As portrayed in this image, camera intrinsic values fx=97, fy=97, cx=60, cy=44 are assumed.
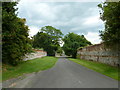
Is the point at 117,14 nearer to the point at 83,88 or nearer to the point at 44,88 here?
the point at 83,88

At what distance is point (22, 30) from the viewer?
457 inches

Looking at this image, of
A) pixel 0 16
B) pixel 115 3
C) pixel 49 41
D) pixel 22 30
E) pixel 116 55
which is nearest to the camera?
pixel 0 16

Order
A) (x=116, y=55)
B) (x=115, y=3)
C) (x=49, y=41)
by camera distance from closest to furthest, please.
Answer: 1. (x=115, y=3)
2. (x=116, y=55)
3. (x=49, y=41)

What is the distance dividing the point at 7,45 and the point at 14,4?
376 centimetres

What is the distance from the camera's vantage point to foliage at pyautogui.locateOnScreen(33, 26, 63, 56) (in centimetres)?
4226

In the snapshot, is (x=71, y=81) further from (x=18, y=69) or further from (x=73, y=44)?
(x=73, y=44)

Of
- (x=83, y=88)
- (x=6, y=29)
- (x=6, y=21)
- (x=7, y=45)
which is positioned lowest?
(x=83, y=88)

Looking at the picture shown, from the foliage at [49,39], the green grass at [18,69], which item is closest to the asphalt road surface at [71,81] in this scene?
the green grass at [18,69]

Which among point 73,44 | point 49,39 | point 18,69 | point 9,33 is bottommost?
point 18,69

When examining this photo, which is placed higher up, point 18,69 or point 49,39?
point 49,39

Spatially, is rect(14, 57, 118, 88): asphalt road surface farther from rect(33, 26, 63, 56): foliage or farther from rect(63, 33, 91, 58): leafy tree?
rect(33, 26, 63, 56): foliage

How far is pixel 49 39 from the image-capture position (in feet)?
138

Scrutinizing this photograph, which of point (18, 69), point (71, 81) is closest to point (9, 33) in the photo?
point (18, 69)

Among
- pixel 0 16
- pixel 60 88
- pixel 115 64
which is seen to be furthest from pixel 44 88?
pixel 115 64
